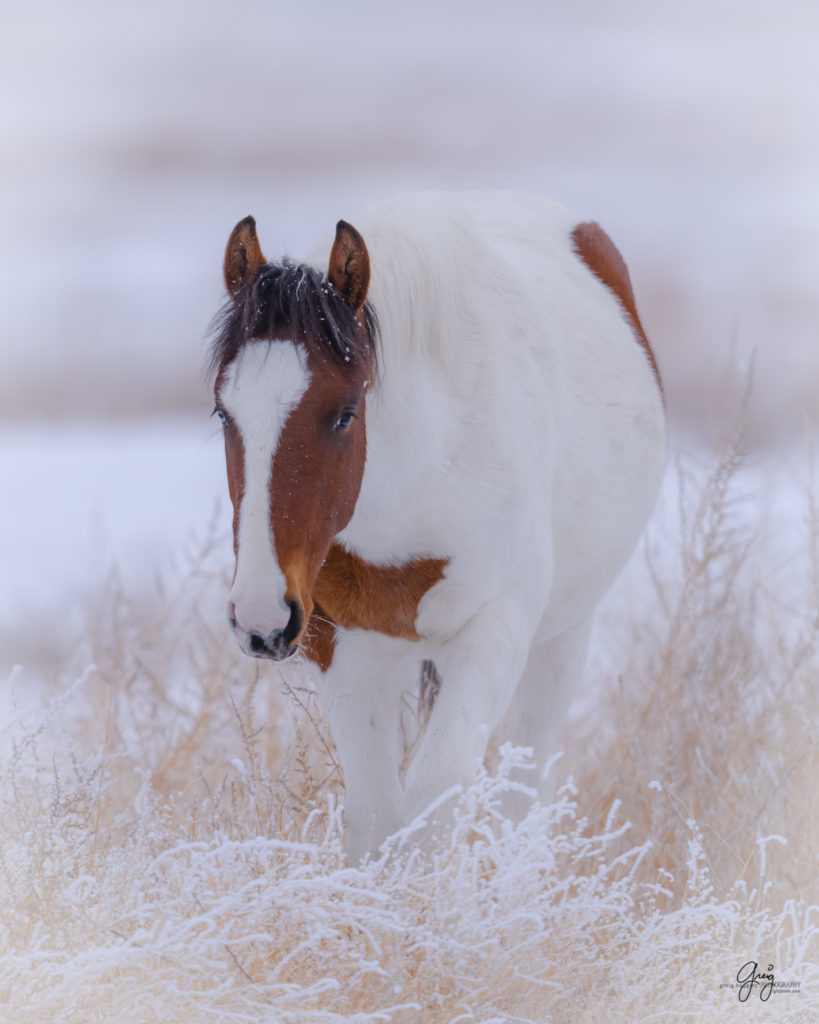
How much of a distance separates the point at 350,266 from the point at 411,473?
52cm

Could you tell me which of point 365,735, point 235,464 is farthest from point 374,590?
point 235,464

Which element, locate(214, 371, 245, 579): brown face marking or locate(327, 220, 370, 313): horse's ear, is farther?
locate(327, 220, 370, 313): horse's ear

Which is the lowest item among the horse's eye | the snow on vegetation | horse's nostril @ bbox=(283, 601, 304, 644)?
the snow on vegetation

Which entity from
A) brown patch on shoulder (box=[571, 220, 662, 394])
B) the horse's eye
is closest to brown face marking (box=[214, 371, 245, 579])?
the horse's eye

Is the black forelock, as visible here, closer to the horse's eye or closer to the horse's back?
the horse's eye

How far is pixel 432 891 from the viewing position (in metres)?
2.45

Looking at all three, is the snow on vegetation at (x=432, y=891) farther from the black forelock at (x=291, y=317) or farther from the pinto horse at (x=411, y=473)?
the black forelock at (x=291, y=317)

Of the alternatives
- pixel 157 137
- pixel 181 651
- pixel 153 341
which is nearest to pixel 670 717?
pixel 181 651

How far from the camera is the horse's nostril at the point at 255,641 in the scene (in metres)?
2.20

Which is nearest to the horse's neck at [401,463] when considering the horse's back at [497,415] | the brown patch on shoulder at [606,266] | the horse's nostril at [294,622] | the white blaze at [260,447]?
the horse's back at [497,415]

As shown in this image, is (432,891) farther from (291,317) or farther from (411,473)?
(291,317)

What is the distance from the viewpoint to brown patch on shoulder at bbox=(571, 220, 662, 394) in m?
4.04

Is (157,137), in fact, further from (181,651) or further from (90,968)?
(90,968)

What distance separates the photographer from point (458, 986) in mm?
2373
